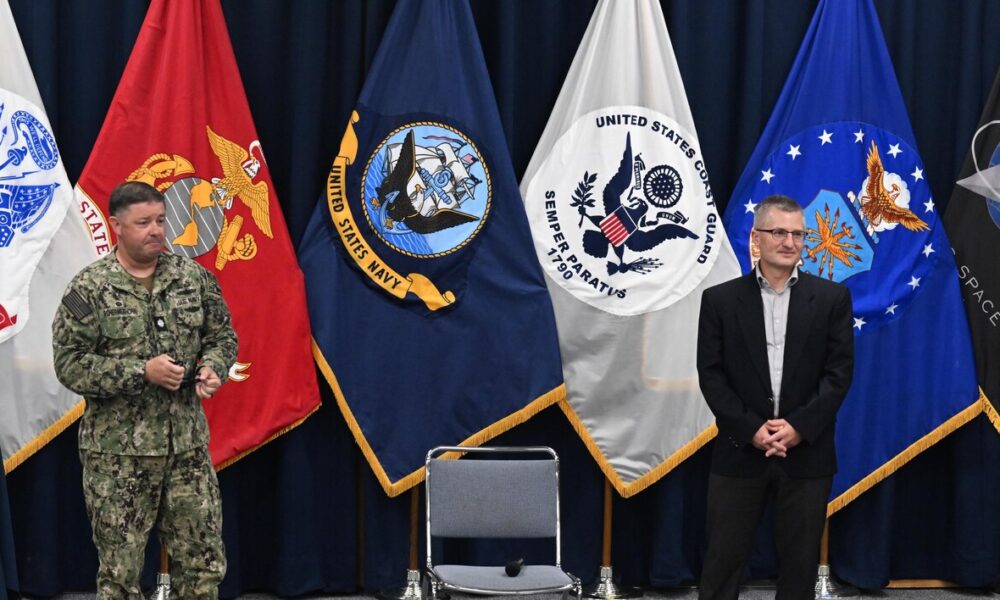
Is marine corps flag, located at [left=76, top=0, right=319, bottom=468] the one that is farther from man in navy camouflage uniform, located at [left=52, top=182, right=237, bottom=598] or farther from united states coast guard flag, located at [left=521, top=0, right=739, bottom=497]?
united states coast guard flag, located at [left=521, top=0, right=739, bottom=497]

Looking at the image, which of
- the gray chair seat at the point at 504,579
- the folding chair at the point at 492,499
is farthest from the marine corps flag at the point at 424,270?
the gray chair seat at the point at 504,579

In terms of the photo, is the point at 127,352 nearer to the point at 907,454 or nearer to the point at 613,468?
the point at 613,468

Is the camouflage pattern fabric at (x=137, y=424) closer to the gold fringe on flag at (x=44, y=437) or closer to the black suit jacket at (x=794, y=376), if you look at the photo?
the gold fringe on flag at (x=44, y=437)

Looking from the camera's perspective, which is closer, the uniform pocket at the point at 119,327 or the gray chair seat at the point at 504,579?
the uniform pocket at the point at 119,327

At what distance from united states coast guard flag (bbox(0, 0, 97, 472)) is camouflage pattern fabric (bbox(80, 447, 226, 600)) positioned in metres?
1.04

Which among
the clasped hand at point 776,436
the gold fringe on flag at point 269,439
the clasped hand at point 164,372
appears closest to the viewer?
the clasped hand at point 164,372

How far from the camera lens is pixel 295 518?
4.77 meters

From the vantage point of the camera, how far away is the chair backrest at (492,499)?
13.4 feet

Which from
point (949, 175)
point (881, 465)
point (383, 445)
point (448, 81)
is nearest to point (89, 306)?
point (383, 445)

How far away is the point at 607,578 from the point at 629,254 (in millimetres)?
1361

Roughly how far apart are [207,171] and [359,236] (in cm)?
64

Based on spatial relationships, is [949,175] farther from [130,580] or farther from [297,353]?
[130,580]

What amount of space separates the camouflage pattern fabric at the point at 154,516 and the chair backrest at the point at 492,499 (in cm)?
82

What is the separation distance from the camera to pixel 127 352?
3.46m
